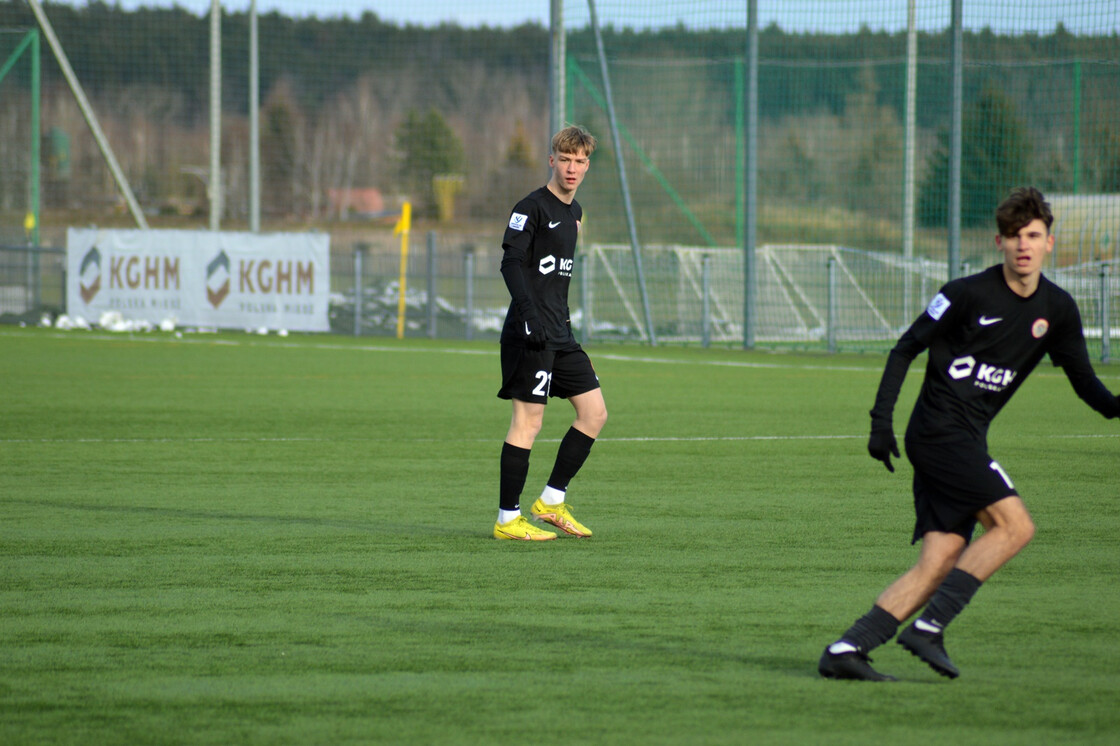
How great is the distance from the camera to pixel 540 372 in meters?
7.57

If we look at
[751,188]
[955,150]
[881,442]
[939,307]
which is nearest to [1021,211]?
[939,307]

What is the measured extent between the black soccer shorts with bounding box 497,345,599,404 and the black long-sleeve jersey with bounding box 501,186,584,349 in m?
0.07

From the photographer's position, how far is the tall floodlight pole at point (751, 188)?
962 inches

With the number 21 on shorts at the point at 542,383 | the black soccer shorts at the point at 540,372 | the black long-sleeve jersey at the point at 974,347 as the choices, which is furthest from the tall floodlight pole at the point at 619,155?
the black long-sleeve jersey at the point at 974,347

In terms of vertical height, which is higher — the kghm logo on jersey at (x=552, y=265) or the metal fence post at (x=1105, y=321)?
the kghm logo on jersey at (x=552, y=265)

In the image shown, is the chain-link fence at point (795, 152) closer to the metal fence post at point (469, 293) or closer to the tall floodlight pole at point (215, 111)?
the metal fence post at point (469, 293)

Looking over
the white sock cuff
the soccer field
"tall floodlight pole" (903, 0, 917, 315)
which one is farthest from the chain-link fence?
the white sock cuff

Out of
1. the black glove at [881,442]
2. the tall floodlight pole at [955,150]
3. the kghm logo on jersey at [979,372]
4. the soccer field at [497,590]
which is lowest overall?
the soccer field at [497,590]

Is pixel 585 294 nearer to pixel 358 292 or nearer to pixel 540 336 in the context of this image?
pixel 358 292

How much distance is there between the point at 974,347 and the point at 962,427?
26cm

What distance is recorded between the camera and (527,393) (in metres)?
7.59

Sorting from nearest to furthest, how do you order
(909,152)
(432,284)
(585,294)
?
(909,152), (585,294), (432,284)

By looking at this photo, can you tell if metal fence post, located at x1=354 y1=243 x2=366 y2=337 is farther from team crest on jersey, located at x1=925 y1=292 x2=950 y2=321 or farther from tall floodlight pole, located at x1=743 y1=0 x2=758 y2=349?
team crest on jersey, located at x1=925 y1=292 x2=950 y2=321

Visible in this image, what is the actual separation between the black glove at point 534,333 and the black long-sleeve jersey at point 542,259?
38mm
